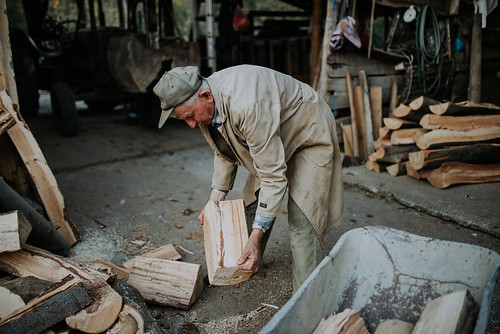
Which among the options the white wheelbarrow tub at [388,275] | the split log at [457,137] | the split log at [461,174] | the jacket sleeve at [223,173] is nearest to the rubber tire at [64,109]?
the jacket sleeve at [223,173]

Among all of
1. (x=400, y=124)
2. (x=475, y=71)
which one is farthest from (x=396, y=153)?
(x=475, y=71)

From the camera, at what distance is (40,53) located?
7.58 meters

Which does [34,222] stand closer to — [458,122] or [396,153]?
[396,153]

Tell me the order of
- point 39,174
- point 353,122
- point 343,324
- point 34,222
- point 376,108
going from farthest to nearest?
point 376,108
point 353,122
point 39,174
point 34,222
point 343,324

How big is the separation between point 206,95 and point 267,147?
1.28ft

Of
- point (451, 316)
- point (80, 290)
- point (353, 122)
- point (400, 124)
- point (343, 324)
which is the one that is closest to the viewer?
point (451, 316)

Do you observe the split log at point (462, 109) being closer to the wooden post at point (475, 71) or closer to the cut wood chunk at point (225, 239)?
the wooden post at point (475, 71)

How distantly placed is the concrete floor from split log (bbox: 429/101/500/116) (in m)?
0.79

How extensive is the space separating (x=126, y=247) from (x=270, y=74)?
2067 mm

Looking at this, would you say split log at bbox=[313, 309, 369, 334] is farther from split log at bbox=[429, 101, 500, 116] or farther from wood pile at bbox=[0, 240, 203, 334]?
split log at bbox=[429, 101, 500, 116]

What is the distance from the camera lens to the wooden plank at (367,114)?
5.19m

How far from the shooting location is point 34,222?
108 inches

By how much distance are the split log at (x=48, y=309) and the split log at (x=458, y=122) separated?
12.2 feet

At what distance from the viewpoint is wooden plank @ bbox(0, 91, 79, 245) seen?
9.96 ft
